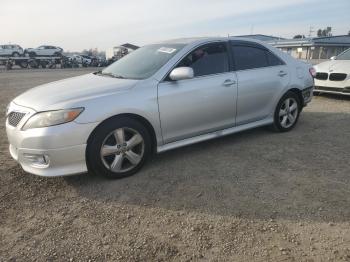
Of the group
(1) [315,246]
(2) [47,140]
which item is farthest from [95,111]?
(1) [315,246]

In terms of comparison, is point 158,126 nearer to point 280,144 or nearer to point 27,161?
point 27,161

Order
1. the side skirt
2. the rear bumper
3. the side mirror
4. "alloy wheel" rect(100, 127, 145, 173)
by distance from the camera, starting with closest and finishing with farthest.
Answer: "alloy wheel" rect(100, 127, 145, 173), the side mirror, the side skirt, the rear bumper

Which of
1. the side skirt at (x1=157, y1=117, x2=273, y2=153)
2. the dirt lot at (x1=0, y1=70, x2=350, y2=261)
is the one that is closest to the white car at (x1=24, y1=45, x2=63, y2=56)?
the dirt lot at (x1=0, y1=70, x2=350, y2=261)

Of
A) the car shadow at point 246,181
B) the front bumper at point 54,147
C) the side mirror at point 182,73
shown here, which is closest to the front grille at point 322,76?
the car shadow at point 246,181

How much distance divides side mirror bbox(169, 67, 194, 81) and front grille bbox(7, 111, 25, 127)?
5.86ft

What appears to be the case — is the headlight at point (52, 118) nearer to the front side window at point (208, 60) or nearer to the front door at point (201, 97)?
the front door at point (201, 97)

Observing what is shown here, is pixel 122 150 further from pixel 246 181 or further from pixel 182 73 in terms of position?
pixel 246 181

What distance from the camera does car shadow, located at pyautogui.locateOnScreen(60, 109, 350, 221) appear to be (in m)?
3.28

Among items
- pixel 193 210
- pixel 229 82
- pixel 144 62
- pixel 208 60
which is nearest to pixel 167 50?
pixel 144 62

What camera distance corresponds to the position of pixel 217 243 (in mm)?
2738

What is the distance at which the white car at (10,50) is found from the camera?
114 ft

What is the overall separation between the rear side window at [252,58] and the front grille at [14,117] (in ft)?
9.81

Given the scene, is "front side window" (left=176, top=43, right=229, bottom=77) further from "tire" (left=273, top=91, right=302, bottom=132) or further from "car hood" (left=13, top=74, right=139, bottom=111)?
"tire" (left=273, top=91, right=302, bottom=132)

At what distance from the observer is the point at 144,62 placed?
4578 mm
